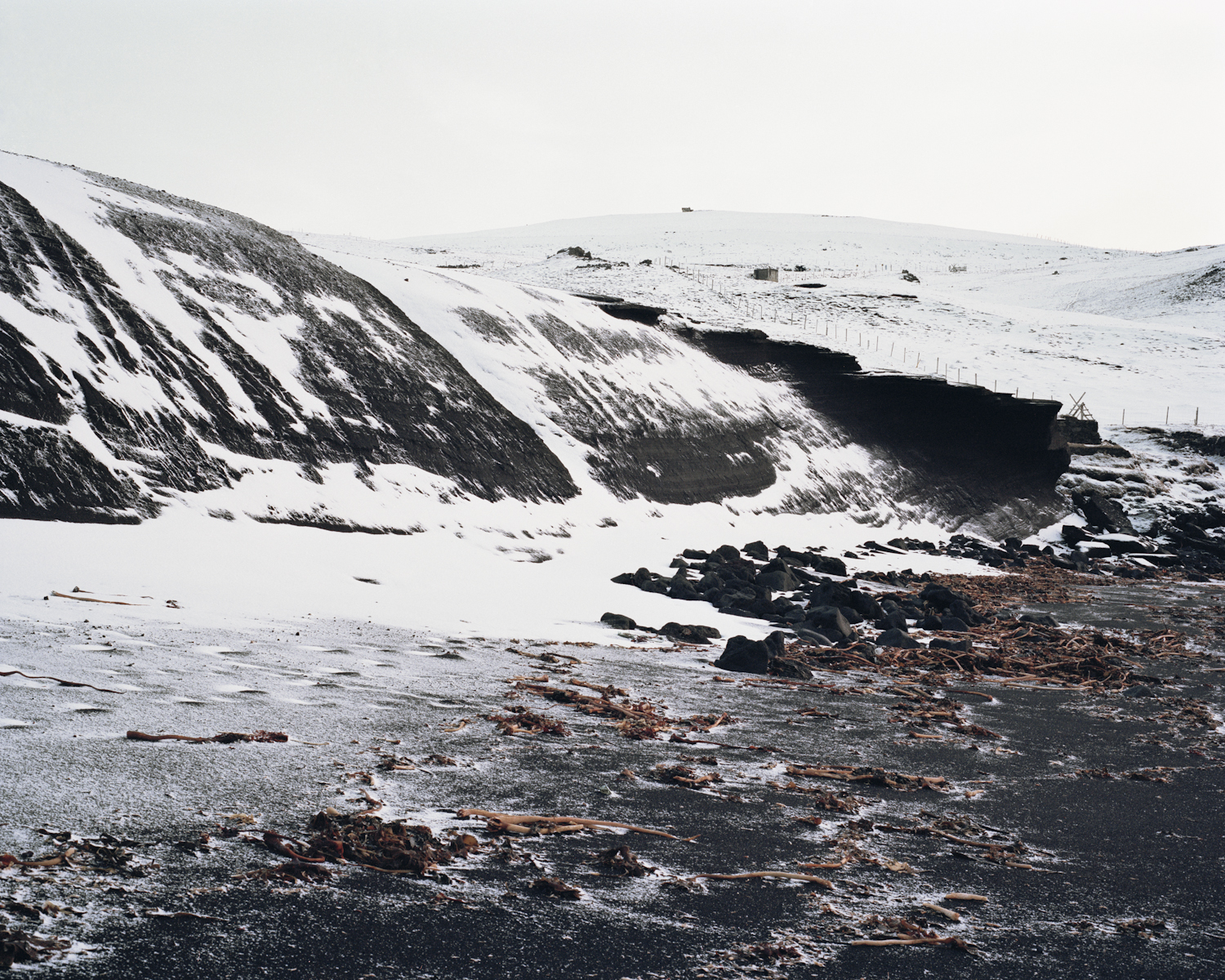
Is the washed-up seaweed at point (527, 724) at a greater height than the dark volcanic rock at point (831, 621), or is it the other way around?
the washed-up seaweed at point (527, 724)

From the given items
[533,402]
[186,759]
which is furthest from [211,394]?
[186,759]

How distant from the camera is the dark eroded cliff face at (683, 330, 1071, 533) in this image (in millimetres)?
25750

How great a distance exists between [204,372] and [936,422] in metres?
20.6

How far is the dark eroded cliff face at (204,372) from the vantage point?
9.84 m

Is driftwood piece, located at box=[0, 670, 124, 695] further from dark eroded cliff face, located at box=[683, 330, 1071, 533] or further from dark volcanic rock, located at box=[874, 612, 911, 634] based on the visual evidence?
dark eroded cliff face, located at box=[683, 330, 1071, 533]

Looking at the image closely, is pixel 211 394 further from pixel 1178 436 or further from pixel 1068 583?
pixel 1178 436

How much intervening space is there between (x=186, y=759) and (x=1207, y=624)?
13616mm

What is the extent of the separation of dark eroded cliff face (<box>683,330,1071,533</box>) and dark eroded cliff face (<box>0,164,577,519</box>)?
37.1 feet

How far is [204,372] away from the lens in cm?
1233

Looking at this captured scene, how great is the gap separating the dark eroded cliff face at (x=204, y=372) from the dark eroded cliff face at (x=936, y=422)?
11308 millimetres

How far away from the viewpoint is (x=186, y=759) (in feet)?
13.5

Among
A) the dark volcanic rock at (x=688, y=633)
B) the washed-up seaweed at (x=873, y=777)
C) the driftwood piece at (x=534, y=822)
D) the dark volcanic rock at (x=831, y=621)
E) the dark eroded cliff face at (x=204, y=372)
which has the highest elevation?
the dark eroded cliff face at (x=204, y=372)

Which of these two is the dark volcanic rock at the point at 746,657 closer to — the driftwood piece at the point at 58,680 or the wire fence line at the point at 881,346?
the driftwood piece at the point at 58,680

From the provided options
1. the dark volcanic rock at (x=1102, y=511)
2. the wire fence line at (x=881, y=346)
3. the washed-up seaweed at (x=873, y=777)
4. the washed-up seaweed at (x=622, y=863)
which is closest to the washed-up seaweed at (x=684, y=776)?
the washed-up seaweed at (x=873, y=777)
